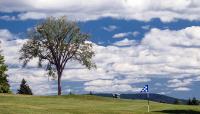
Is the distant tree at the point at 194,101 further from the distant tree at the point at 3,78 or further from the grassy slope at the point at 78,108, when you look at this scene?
the distant tree at the point at 3,78

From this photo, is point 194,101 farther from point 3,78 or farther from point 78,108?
point 78,108

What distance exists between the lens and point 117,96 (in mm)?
91062

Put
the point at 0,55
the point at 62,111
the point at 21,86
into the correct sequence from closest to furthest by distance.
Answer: the point at 62,111 → the point at 0,55 → the point at 21,86

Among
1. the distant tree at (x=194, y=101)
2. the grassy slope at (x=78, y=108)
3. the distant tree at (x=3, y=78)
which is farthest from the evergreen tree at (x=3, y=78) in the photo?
the distant tree at (x=194, y=101)

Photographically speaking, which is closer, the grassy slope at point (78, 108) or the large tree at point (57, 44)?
the grassy slope at point (78, 108)

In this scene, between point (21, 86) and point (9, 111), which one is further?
point (21, 86)

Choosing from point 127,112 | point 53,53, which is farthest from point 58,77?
point 127,112

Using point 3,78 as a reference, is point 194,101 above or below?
below

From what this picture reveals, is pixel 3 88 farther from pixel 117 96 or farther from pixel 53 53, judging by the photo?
pixel 117 96

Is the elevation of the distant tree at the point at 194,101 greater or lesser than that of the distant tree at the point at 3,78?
lesser

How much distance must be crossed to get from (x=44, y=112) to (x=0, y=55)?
52943mm

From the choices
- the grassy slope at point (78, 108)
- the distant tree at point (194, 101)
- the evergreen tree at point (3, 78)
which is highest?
the evergreen tree at point (3, 78)

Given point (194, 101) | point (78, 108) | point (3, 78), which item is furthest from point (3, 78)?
point (78, 108)

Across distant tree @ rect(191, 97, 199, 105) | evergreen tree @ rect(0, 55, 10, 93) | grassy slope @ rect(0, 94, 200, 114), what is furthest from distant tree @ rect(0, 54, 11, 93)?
distant tree @ rect(191, 97, 199, 105)
